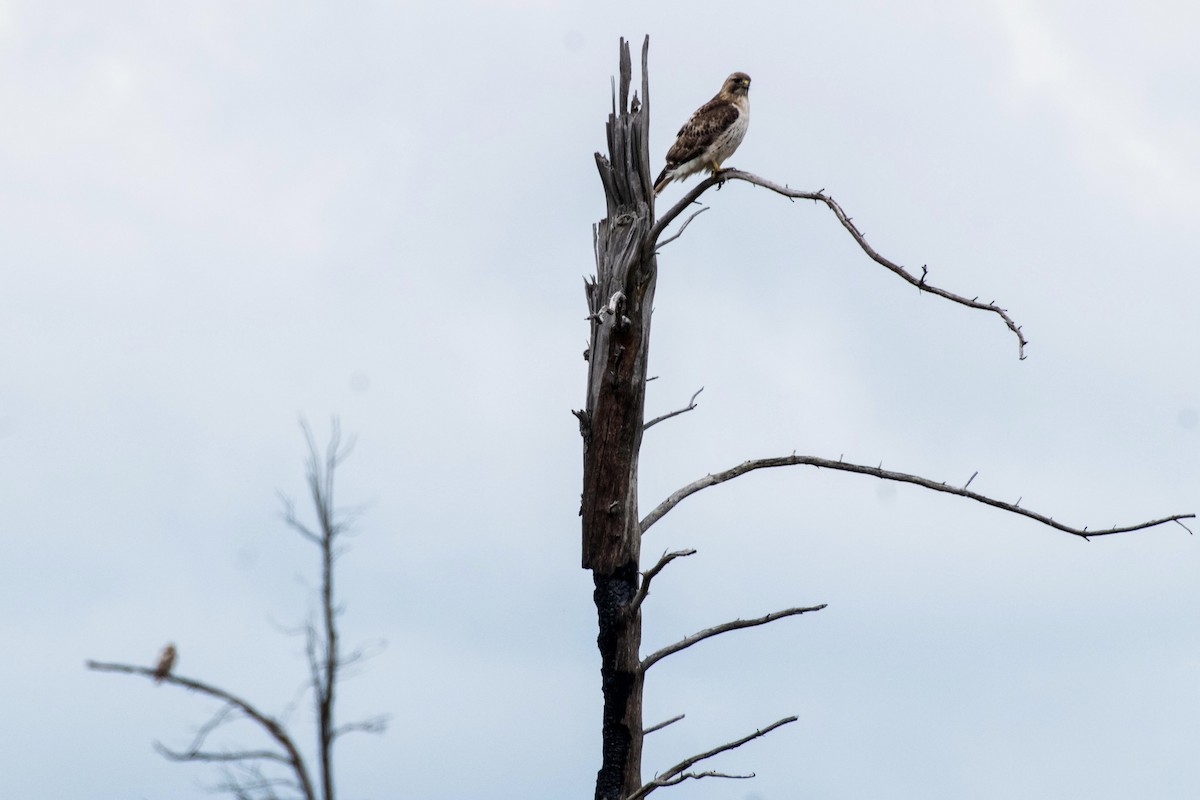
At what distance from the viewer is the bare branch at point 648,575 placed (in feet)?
34.6

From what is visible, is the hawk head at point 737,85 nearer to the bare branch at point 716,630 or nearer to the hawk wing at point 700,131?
the hawk wing at point 700,131

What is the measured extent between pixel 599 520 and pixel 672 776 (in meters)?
2.24

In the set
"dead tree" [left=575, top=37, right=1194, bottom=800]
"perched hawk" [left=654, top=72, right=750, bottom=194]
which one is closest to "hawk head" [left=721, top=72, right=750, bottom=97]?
"perched hawk" [left=654, top=72, right=750, bottom=194]

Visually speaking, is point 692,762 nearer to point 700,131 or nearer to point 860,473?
point 860,473

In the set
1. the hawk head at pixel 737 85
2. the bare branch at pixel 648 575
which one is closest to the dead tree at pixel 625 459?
the bare branch at pixel 648 575

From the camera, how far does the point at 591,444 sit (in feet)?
37.2

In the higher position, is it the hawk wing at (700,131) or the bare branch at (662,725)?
the hawk wing at (700,131)

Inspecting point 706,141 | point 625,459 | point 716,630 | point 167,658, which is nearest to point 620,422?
point 625,459

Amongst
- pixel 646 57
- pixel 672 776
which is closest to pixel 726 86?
pixel 646 57

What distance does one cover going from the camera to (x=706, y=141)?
44.1ft

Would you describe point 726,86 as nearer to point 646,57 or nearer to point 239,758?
point 646,57

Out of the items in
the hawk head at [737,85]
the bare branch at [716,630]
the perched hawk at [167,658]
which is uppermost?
the hawk head at [737,85]

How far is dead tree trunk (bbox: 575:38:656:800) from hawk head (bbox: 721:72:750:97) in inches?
151

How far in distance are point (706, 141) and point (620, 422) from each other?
12.4 feet
